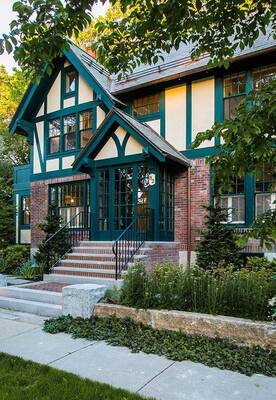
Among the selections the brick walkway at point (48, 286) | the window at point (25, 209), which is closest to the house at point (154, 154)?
the brick walkway at point (48, 286)

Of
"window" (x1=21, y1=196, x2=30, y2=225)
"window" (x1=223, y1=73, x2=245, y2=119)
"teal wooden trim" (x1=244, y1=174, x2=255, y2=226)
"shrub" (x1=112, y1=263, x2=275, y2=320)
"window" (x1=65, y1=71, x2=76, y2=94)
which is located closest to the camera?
"shrub" (x1=112, y1=263, x2=275, y2=320)

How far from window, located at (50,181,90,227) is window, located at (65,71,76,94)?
Result: 3.65 meters

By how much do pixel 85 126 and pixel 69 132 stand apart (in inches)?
32.9

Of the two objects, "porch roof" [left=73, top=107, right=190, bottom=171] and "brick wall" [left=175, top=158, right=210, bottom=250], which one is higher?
"porch roof" [left=73, top=107, right=190, bottom=171]

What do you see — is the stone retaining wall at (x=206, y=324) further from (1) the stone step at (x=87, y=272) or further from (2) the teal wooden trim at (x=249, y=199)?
(2) the teal wooden trim at (x=249, y=199)

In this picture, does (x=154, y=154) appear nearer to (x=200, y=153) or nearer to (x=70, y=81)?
(x=200, y=153)

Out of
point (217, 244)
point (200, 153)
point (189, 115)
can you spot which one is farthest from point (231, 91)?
point (217, 244)

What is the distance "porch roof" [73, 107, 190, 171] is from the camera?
32.7ft

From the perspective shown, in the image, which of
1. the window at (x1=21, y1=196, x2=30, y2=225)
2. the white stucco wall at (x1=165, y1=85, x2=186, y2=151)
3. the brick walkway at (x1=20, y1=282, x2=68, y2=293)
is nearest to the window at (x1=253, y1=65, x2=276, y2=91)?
the white stucco wall at (x1=165, y1=85, x2=186, y2=151)

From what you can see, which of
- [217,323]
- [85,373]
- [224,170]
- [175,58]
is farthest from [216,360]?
[175,58]

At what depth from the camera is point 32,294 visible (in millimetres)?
7957

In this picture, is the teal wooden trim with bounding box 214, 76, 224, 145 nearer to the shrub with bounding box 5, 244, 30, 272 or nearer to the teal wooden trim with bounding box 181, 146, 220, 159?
the teal wooden trim with bounding box 181, 146, 220, 159

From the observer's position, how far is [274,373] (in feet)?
13.7

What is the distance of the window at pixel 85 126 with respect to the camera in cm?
1331
